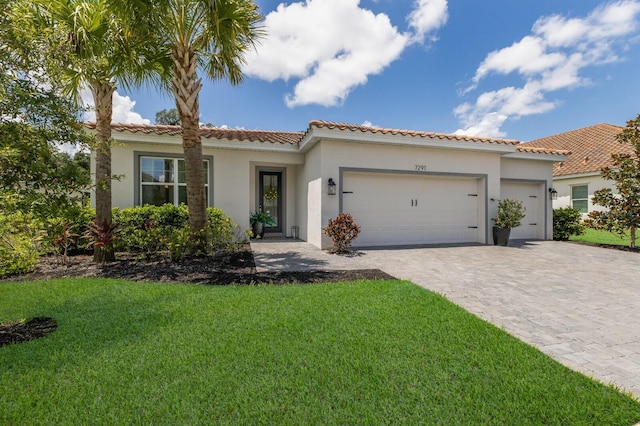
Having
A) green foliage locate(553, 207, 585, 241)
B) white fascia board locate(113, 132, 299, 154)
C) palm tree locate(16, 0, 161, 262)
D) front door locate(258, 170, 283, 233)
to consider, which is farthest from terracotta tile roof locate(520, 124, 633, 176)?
palm tree locate(16, 0, 161, 262)

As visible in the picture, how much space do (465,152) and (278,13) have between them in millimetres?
8465

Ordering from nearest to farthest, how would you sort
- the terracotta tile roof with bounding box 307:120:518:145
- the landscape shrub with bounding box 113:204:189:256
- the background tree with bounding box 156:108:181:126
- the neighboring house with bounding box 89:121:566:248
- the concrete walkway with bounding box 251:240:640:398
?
the concrete walkway with bounding box 251:240:640:398
the landscape shrub with bounding box 113:204:189:256
the terracotta tile roof with bounding box 307:120:518:145
the neighboring house with bounding box 89:121:566:248
the background tree with bounding box 156:108:181:126

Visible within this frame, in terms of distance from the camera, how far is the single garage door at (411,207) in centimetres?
1042

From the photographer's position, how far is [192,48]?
23.9 feet

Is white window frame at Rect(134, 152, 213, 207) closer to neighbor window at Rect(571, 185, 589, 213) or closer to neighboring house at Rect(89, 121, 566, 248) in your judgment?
neighboring house at Rect(89, 121, 566, 248)

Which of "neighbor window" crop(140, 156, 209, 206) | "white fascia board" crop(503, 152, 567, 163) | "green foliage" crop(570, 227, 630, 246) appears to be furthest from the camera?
"white fascia board" crop(503, 152, 567, 163)

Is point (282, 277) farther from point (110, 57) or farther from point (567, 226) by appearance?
point (567, 226)

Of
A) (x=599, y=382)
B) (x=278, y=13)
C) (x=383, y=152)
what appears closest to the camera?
(x=599, y=382)

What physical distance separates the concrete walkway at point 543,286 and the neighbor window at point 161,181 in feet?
12.2

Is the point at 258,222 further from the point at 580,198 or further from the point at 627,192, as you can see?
the point at 580,198

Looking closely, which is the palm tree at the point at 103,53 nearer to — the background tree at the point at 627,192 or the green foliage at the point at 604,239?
the background tree at the point at 627,192

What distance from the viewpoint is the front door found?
13.3 metres

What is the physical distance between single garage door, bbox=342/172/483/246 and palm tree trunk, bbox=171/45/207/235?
4865 millimetres

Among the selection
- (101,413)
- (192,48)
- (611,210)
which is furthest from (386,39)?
(101,413)
